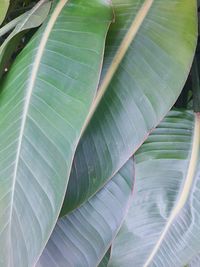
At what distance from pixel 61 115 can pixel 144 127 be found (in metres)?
0.11

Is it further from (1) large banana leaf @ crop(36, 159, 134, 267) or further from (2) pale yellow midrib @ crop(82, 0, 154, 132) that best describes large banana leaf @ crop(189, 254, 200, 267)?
(2) pale yellow midrib @ crop(82, 0, 154, 132)

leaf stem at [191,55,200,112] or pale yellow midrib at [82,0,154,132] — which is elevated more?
pale yellow midrib at [82,0,154,132]

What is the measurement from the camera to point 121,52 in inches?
21.7

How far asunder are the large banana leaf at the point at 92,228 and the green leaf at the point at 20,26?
0.71 ft

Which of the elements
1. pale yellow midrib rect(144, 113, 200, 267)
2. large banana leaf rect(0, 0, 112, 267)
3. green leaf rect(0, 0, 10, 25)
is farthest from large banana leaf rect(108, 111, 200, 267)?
green leaf rect(0, 0, 10, 25)

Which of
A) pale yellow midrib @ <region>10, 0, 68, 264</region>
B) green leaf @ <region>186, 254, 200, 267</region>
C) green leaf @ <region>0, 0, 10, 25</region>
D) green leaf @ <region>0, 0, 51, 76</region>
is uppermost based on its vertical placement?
green leaf @ <region>0, 0, 10, 25</region>

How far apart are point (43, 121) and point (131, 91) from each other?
0.12 m

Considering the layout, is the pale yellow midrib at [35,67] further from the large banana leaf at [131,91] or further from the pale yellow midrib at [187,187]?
the pale yellow midrib at [187,187]

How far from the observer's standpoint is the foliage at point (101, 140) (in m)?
0.47

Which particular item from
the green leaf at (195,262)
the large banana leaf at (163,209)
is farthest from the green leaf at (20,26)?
the green leaf at (195,262)

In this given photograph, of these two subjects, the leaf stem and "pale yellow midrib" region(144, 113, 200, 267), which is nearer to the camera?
"pale yellow midrib" region(144, 113, 200, 267)

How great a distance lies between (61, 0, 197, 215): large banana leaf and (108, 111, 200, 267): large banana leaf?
0.21 ft

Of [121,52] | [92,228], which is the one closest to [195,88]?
[121,52]

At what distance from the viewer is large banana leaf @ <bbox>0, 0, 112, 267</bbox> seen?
0.46 metres
